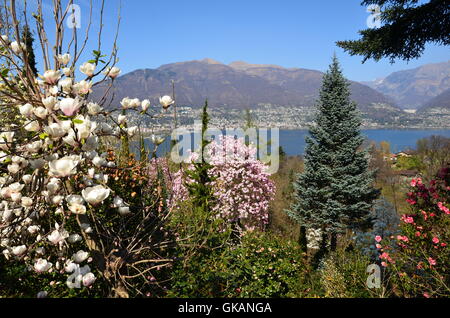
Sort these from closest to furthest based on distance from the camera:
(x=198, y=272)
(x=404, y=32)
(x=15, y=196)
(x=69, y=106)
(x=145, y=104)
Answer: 1. (x=69, y=106)
2. (x=15, y=196)
3. (x=145, y=104)
4. (x=198, y=272)
5. (x=404, y=32)

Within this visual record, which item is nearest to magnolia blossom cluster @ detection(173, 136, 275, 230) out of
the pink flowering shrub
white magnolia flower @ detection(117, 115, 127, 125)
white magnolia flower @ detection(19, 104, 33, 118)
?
the pink flowering shrub

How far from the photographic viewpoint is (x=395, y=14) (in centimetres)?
661

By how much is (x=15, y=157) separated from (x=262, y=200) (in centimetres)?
748

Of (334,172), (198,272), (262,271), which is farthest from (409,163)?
(198,272)

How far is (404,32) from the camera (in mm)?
6387

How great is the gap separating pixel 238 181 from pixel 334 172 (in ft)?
10.6

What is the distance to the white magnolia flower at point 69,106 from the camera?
1453 mm

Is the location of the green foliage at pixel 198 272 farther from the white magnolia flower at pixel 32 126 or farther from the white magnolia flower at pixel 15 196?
the white magnolia flower at pixel 32 126

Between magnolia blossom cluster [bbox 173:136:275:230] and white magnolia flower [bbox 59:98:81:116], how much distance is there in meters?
6.45

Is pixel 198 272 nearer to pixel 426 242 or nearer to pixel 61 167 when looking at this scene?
pixel 61 167

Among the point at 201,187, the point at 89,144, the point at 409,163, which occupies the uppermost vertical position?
the point at 89,144

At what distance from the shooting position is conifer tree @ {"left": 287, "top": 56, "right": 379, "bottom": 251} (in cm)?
855

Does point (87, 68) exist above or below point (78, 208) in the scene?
above

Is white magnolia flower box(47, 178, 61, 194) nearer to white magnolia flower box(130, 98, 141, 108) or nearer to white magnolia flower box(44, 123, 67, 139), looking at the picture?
white magnolia flower box(44, 123, 67, 139)
